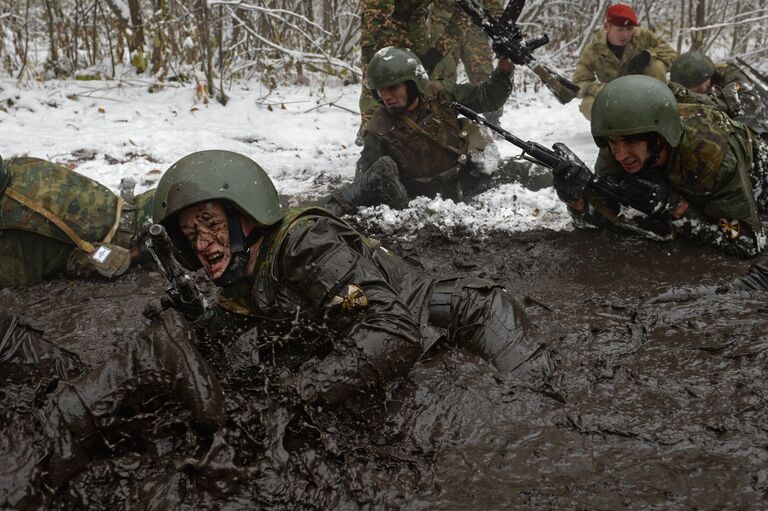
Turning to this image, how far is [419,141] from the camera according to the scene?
19.3 feet

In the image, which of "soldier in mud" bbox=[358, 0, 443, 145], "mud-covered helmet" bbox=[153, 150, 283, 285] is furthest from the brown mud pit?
"soldier in mud" bbox=[358, 0, 443, 145]

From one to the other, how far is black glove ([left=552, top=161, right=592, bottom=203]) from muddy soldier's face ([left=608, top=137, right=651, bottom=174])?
0.25 m

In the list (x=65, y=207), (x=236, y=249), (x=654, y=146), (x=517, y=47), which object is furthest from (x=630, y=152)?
(x=65, y=207)

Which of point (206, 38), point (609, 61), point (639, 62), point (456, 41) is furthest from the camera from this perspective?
point (206, 38)

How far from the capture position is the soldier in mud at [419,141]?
5.63 metres

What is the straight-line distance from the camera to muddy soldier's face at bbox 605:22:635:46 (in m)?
7.70

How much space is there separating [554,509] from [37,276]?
395 cm

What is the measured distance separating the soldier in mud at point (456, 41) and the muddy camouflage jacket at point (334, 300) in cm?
502

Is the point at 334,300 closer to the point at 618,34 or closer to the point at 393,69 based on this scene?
the point at 393,69

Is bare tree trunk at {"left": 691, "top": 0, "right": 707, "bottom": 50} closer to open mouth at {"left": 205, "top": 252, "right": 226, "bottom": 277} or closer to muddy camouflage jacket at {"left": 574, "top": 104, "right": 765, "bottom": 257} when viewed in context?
muddy camouflage jacket at {"left": 574, "top": 104, "right": 765, "bottom": 257}

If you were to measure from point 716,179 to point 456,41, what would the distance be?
409 centimetres

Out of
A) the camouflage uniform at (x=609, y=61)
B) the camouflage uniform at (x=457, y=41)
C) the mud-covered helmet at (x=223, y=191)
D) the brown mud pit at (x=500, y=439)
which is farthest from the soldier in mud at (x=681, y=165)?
the camouflage uniform at (x=609, y=61)

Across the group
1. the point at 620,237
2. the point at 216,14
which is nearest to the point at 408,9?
the point at 620,237

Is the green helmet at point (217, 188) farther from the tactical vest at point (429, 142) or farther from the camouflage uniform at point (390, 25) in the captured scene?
the camouflage uniform at point (390, 25)
